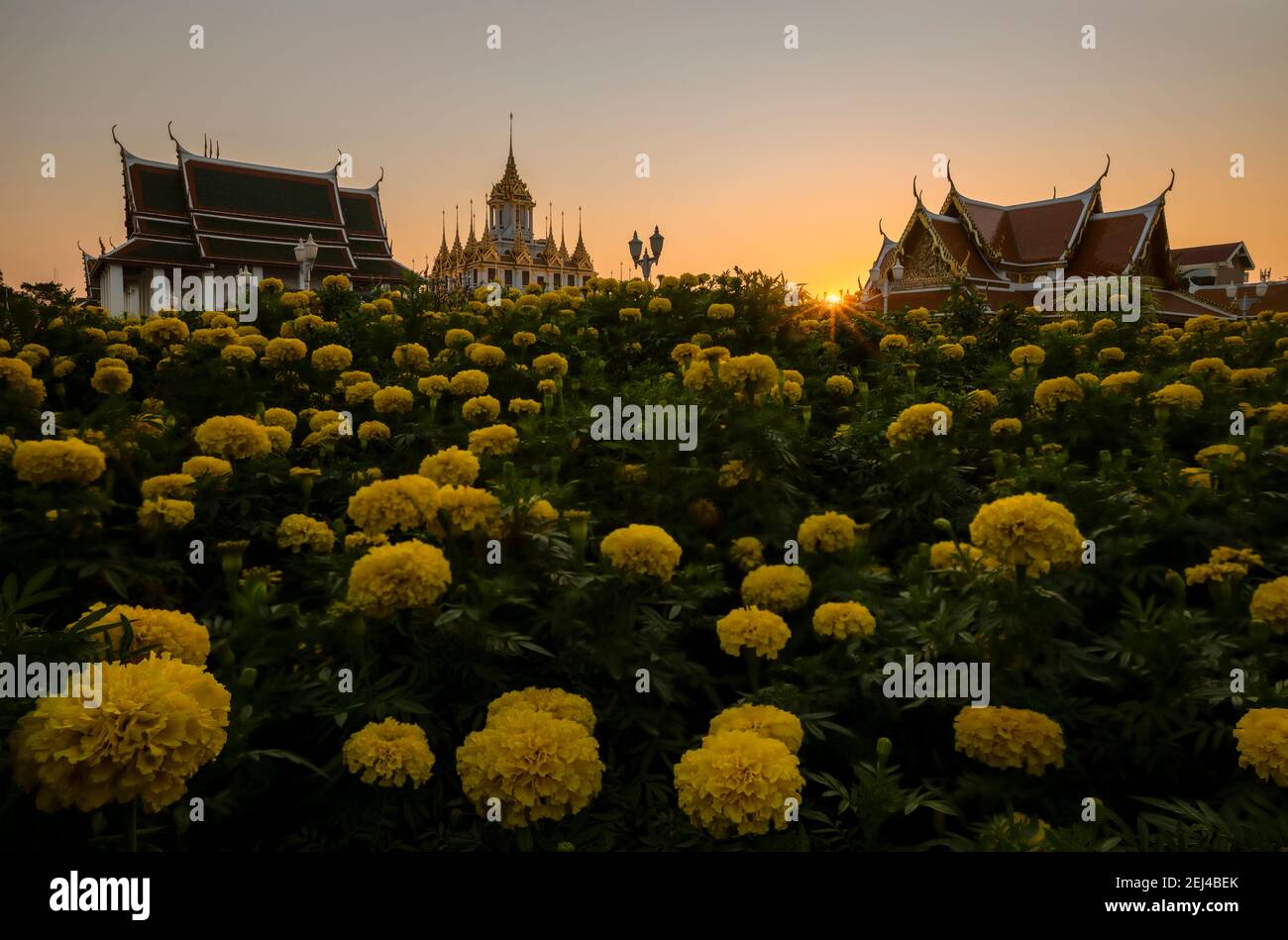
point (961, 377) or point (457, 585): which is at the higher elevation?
point (961, 377)

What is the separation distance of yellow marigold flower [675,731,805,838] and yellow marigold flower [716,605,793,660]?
676 mm

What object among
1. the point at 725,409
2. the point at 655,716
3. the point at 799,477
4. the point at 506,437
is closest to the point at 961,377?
the point at 799,477

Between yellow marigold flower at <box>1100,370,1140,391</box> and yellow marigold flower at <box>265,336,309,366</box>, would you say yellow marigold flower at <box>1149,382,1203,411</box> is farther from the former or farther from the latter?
yellow marigold flower at <box>265,336,309,366</box>

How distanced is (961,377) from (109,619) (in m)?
6.26

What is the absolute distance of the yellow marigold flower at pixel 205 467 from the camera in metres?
3.27

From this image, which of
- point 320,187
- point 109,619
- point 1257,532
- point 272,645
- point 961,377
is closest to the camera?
point 109,619

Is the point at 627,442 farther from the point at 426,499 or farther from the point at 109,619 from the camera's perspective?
the point at 109,619

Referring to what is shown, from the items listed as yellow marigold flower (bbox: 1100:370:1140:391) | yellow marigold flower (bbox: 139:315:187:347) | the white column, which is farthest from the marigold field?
the white column

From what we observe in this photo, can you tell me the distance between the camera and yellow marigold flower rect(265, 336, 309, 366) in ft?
16.1

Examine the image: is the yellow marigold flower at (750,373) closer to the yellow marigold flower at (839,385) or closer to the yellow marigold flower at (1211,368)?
the yellow marigold flower at (839,385)

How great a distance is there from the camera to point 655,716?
8.03 ft

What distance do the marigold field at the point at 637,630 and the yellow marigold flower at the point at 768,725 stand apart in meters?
0.02

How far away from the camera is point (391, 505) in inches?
103

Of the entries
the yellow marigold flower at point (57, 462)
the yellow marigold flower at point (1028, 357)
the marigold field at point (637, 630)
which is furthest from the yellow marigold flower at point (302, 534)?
the yellow marigold flower at point (1028, 357)
